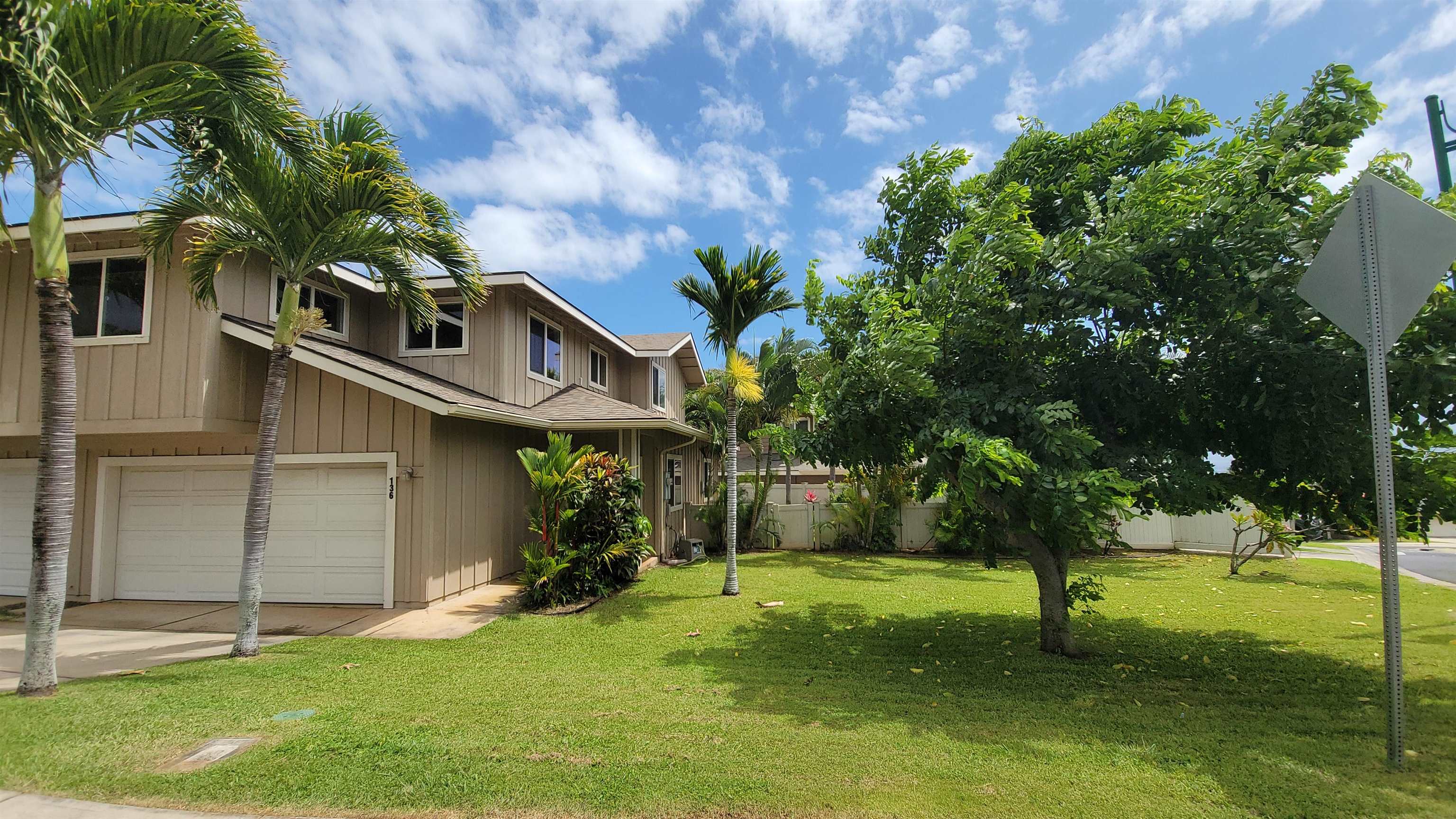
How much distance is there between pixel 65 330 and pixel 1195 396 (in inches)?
388

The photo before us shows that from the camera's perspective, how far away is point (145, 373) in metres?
8.96

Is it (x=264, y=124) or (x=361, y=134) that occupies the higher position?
(x=361, y=134)

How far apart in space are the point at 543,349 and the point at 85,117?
29.1ft

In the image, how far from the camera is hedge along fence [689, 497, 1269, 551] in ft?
52.3

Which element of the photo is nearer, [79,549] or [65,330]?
[65,330]

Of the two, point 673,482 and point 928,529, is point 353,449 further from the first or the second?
point 928,529

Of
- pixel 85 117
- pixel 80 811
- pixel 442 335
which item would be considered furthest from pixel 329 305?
pixel 80 811

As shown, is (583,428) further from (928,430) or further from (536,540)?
(928,430)

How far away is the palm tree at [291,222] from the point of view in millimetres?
6566

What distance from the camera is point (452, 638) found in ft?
25.0

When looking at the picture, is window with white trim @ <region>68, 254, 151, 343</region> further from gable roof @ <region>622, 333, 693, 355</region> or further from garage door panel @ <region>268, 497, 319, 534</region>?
gable roof @ <region>622, 333, 693, 355</region>

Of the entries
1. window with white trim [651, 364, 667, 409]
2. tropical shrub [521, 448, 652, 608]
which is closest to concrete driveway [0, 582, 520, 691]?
tropical shrub [521, 448, 652, 608]

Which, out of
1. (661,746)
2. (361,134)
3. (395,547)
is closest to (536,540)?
(395,547)

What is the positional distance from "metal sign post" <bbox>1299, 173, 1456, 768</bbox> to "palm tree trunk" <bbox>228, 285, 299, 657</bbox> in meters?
8.75
